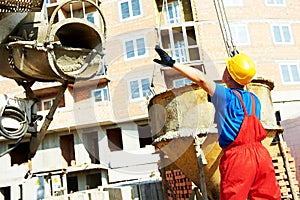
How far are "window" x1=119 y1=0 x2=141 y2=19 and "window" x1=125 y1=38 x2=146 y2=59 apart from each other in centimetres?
185

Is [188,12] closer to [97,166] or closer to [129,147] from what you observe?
[129,147]

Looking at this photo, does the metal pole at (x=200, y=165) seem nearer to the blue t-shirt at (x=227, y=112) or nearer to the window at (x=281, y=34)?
the blue t-shirt at (x=227, y=112)

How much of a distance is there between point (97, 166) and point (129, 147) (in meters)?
2.61

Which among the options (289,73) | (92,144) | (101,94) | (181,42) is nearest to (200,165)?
(181,42)

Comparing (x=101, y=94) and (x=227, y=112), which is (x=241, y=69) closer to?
(x=227, y=112)

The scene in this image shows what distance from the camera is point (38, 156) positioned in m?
24.3

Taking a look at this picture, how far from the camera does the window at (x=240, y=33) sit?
23.1 m

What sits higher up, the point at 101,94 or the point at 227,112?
the point at 101,94

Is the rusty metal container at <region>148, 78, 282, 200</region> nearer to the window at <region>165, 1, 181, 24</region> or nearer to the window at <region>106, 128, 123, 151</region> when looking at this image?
the window at <region>106, 128, 123, 151</region>

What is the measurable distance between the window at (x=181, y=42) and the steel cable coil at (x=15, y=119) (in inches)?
779

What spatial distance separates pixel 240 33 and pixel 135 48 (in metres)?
7.08

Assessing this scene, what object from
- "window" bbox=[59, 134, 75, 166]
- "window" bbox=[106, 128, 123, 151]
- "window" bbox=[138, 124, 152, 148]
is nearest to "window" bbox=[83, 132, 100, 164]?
"window" bbox=[106, 128, 123, 151]

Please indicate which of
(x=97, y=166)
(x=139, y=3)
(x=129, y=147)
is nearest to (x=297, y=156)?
(x=129, y=147)

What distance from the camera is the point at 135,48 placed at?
23.6 meters
